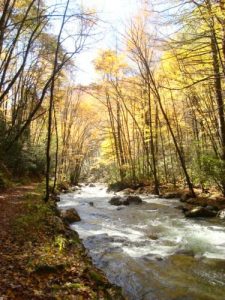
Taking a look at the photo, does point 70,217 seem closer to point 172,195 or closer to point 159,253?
point 159,253

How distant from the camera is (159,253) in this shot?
698 centimetres

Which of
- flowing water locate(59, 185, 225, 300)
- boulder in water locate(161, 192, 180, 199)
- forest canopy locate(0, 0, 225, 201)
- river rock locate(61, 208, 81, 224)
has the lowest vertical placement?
flowing water locate(59, 185, 225, 300)

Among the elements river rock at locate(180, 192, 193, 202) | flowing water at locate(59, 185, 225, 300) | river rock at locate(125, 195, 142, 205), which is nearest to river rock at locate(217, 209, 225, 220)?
flowing water at locate(59, 185, 225, 300)

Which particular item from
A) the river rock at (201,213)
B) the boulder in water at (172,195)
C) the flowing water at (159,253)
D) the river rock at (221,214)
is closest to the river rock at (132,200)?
the boulder in water at (172,195)

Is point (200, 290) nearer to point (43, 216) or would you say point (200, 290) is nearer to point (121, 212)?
point (43, 216)

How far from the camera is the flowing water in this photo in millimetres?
5184

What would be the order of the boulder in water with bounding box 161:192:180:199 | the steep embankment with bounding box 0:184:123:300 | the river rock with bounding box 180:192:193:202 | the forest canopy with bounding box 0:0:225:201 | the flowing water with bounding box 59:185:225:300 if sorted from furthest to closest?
the boulder in water with bounding box 161:192:180:199 < the river rock with bounding box 180:192:193:202 < the forest canopy with bounding box 0:0:225:201 < the flowing water with bounding box 59:185:225:300 < the steep embankment with bounding box 0:184:123:300

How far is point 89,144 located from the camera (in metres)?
39.9

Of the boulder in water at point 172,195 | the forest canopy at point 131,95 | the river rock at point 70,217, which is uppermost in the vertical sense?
the forest canopy at point 131,95

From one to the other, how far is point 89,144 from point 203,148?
81.3 feet

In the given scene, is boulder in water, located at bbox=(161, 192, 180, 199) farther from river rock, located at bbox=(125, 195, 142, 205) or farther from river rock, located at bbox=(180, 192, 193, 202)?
river rock, located at bbox=(125, 195, 142, 205)

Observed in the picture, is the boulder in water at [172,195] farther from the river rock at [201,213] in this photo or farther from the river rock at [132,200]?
the river rock at [201,213]

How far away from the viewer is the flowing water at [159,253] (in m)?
5.18

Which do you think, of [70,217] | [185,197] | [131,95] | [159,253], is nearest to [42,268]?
[159,253]
